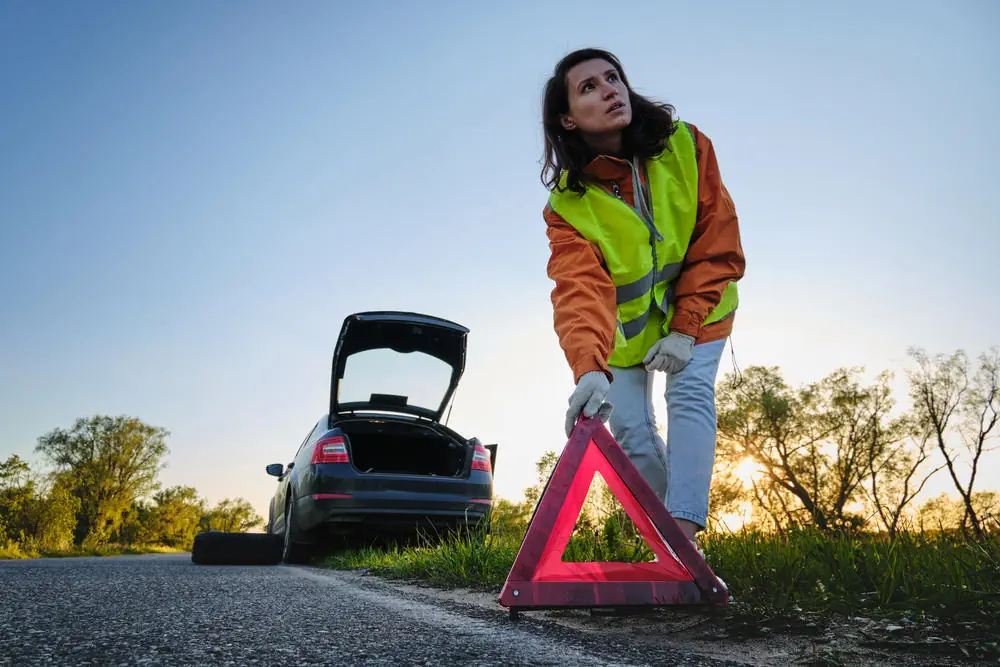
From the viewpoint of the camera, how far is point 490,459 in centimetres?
687

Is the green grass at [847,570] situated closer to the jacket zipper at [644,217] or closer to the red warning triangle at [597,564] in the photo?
the red warning triangle at [597,564]

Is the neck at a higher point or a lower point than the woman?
higher

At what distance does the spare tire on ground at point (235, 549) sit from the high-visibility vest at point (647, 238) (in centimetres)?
487

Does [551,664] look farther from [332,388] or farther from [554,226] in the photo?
[332,388]

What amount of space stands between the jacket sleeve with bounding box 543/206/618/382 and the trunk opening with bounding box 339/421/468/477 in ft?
14.1

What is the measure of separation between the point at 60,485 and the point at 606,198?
4151 centimetres

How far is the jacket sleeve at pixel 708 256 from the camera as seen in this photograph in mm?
2646

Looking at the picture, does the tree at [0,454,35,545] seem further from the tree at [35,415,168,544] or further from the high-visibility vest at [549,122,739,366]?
the high-visibility vest at [549,122,739,366]

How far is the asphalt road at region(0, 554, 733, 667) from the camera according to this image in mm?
1629

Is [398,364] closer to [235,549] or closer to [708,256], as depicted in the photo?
[235,549]

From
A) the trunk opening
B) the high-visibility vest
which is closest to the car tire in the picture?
the trunk opening

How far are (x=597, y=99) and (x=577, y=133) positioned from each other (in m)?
0.20

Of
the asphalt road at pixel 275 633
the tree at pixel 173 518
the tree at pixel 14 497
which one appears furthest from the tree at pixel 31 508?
the asphalt road at pixel 275 633

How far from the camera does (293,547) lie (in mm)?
6828
